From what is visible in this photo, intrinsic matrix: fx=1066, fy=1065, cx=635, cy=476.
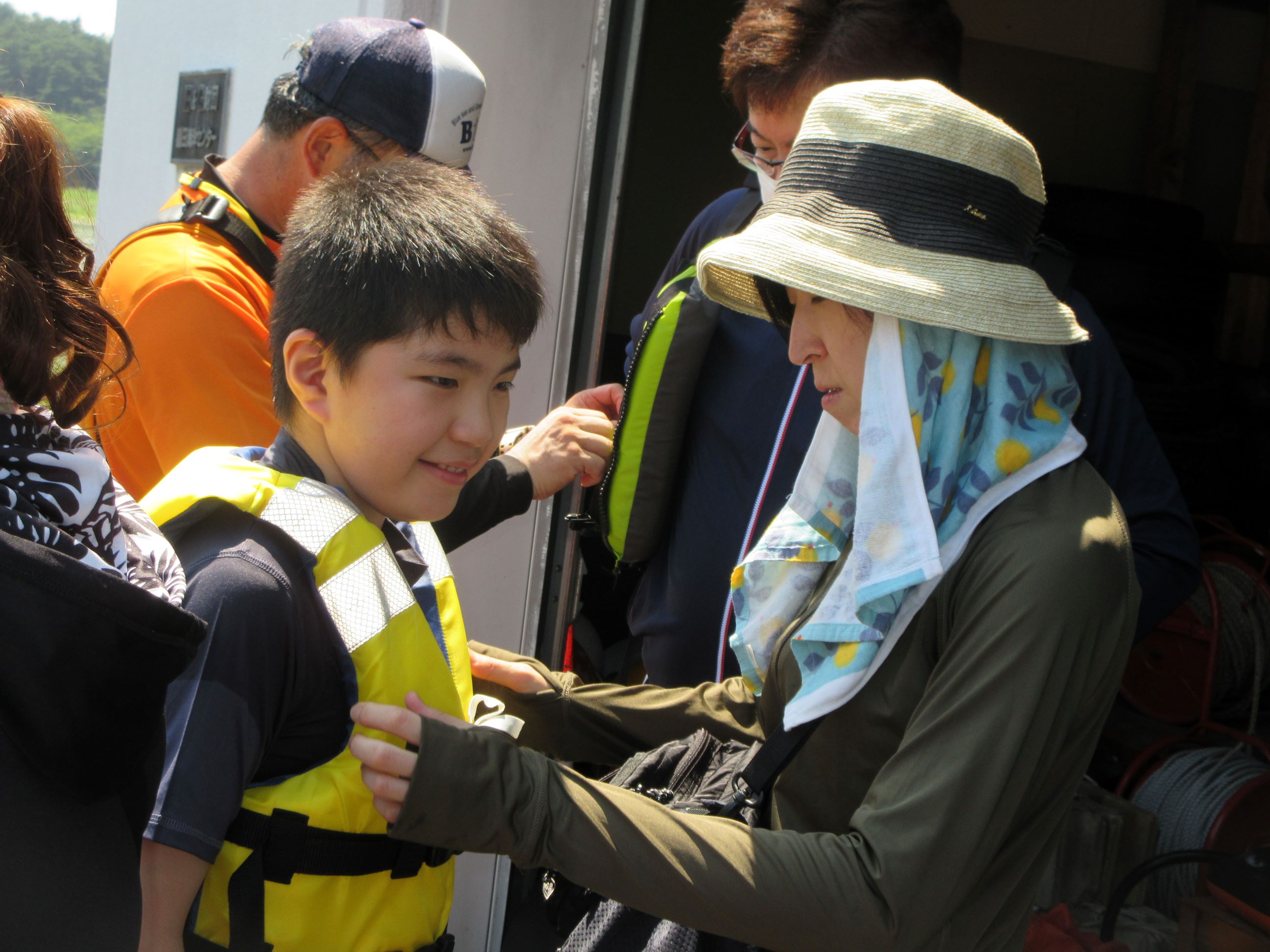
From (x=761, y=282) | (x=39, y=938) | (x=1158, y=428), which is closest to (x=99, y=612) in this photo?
(x=39, y=938)

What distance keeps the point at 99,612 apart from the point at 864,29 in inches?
64.9

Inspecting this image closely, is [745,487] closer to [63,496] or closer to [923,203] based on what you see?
[923,203]

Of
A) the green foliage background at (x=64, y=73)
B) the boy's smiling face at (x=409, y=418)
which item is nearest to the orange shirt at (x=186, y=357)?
the green foliage background at (x=64, y=73)

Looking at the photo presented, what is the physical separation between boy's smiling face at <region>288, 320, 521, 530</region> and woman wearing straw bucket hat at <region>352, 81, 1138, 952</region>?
0.33m

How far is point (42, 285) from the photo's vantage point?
→ 0.88 meters

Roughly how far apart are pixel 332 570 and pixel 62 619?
470 millimetres

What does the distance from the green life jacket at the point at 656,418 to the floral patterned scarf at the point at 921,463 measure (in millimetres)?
717

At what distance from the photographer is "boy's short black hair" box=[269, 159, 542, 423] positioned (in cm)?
134

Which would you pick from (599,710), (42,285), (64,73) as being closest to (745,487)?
(599,710)

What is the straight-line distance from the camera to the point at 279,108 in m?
2.03

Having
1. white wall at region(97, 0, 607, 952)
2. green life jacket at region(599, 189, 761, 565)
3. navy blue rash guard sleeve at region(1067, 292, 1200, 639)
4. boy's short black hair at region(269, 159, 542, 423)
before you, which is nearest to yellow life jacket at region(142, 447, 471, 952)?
boy's short black hair at region(269, 159, 542, 423)

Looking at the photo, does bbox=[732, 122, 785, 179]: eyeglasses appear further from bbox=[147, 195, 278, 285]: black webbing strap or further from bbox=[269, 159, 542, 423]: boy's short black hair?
bbox=[147, 195, 278, 285]: black webbing strap

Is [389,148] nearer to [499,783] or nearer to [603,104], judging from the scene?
[603,104]

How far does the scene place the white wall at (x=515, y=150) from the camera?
8.45 feet
